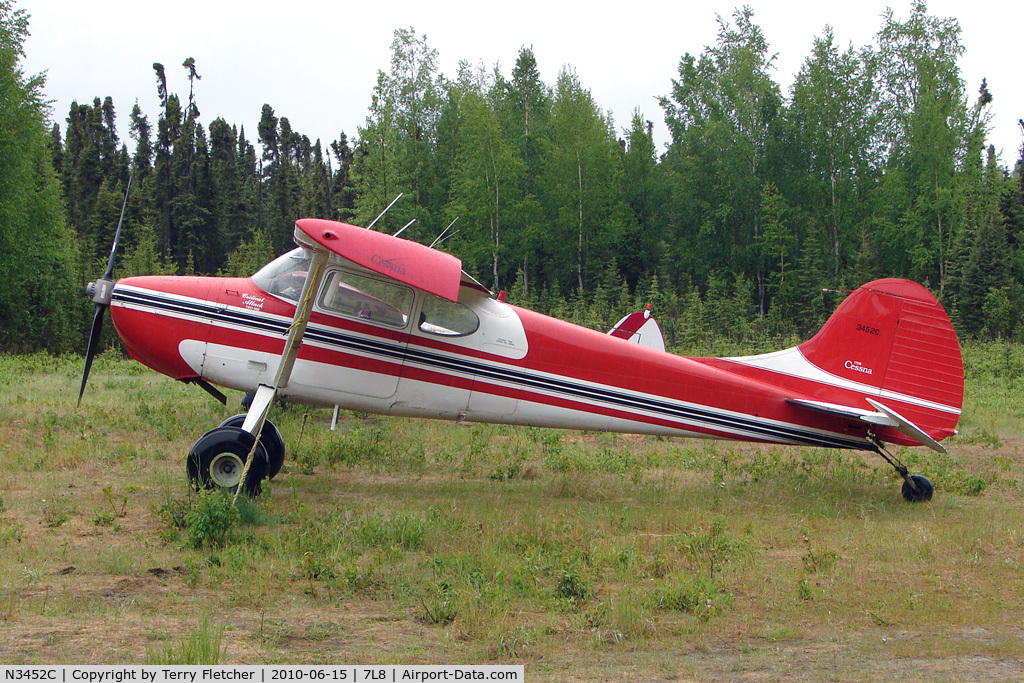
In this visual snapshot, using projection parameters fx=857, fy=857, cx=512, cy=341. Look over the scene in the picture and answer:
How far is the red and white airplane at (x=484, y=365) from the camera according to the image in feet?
30.2

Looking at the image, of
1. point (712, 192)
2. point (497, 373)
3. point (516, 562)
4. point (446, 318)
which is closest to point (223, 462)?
point (446, 318)

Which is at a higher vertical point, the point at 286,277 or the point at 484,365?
the point at 286,277

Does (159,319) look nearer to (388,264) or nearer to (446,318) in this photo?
(388,264)

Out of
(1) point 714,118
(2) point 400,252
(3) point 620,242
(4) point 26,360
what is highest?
(1) point 714,118

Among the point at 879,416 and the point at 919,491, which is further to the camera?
the point at 919,491

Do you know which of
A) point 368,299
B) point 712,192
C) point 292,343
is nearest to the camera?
point 292,343

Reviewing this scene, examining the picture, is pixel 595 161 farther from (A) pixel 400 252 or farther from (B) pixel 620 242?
(A) pixel 400 252

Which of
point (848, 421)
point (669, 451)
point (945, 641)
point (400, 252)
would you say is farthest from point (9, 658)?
point (669, 451)

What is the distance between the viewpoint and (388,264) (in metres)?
8.02

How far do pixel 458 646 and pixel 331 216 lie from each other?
239 ft

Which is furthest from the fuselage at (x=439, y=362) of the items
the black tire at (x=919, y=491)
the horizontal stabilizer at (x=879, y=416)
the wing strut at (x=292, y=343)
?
the black tire at (x=919, y=491)

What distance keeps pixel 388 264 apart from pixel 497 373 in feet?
7.10

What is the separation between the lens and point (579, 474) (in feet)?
36.5

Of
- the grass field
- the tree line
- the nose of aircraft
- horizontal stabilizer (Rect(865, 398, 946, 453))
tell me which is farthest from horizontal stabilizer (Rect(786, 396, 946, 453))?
the tree line
